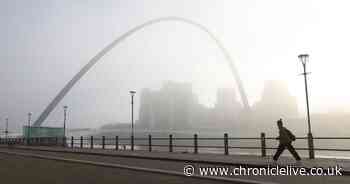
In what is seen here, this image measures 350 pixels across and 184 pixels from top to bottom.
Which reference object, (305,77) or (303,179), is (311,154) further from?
(303,179)

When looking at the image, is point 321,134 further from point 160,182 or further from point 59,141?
point 160,182

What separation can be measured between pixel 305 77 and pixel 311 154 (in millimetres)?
7103

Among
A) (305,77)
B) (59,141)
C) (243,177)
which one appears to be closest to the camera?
(243,177)

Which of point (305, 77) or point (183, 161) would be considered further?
point (305, 77)

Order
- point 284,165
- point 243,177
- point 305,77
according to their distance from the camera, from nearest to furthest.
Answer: point 243,177
point 284,165
point 305,77

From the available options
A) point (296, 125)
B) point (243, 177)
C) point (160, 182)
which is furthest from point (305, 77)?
point (296, 125)

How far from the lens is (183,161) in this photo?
21.2 m

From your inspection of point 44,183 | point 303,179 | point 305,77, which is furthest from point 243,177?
point 305,77

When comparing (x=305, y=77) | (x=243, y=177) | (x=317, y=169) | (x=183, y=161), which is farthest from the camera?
(x=305, y=77)

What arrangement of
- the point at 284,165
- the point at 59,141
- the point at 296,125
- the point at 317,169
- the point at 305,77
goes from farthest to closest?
the point at 296,125 < the point at 59,141 < the point at 305,77 < the point at 284,165 < the point at 317,169

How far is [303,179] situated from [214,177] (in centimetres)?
305

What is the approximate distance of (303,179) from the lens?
12.8 metres

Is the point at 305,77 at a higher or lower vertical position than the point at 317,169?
higher

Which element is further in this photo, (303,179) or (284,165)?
(284,165)
